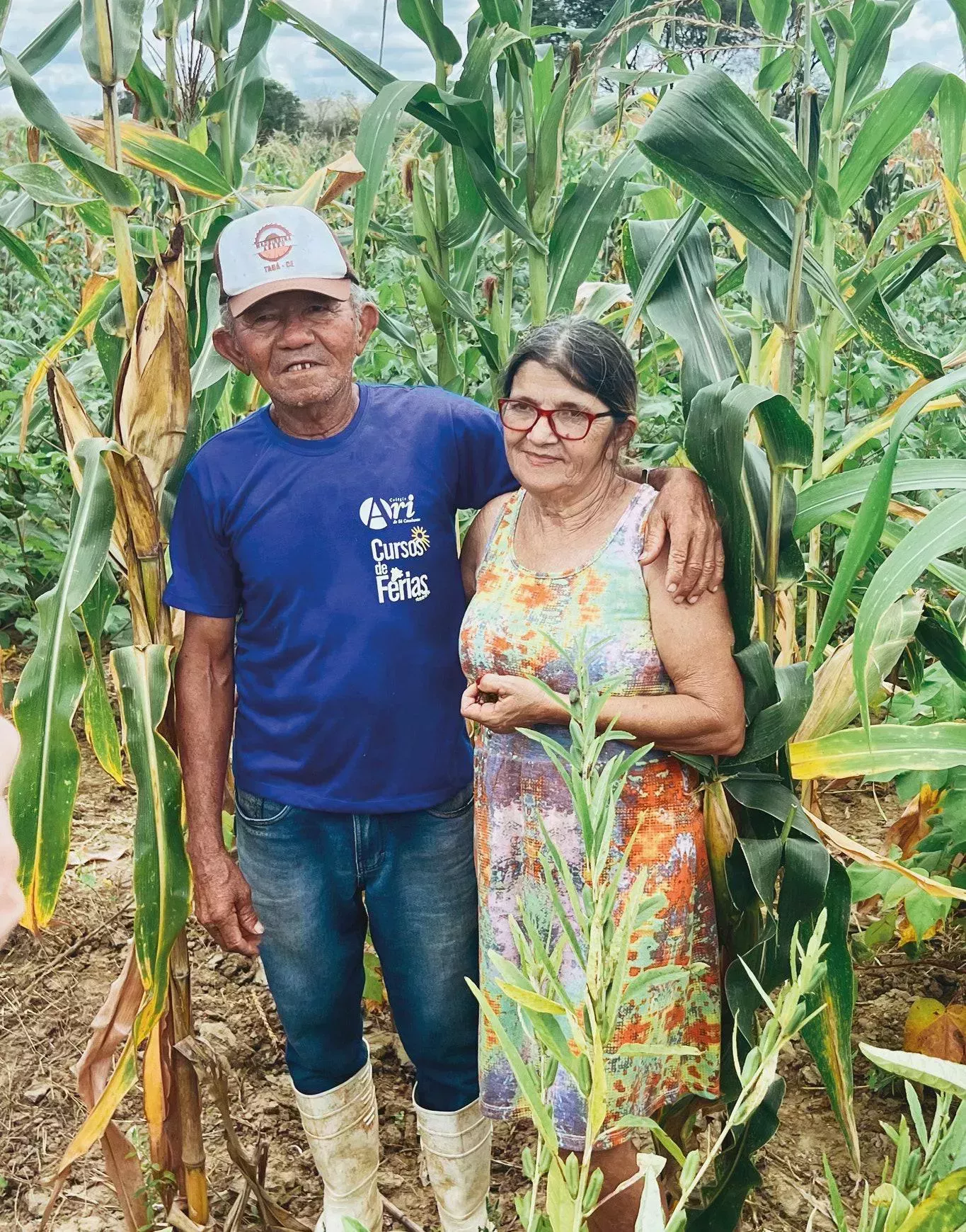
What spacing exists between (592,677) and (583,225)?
38.3 inches

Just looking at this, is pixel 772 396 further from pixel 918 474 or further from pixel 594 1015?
pixel 594 1015

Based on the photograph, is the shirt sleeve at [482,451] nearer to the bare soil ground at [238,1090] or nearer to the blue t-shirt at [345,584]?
the blue t-shirt at [345,584]

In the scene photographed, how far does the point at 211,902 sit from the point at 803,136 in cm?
141

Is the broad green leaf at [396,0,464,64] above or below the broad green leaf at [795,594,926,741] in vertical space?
above

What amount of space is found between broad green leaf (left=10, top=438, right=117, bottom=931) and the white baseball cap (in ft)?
0.98

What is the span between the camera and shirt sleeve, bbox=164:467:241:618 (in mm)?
1740

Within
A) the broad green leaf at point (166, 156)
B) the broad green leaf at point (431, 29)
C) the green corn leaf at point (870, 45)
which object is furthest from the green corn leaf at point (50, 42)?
the green corn leaf at point (870, 45)

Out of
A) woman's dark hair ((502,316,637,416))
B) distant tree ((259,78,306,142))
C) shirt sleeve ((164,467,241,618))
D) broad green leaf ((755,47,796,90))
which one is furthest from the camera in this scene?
distant tree ((259,78,306,142))

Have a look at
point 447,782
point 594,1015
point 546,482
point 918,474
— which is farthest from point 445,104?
point 594,1015

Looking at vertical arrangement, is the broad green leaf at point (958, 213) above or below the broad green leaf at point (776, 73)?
below

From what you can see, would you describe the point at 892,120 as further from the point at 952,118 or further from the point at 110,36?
the point at 110,36

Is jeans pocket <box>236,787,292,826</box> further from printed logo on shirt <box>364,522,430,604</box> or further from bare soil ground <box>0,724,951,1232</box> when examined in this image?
bare soil ground <box>0,724,951,1232</box>

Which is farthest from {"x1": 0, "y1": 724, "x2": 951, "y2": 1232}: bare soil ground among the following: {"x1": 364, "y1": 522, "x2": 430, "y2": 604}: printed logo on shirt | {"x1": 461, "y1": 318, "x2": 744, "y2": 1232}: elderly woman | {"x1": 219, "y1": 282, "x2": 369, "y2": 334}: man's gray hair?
{"x1": 219, "y1": 282, "x2": 369, "y2": 334}: man's gray hair

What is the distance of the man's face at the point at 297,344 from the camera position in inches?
65.7
